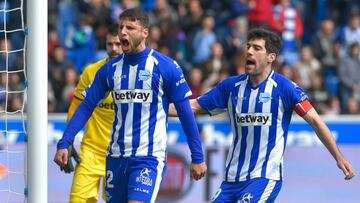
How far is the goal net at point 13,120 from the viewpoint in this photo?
349 inches

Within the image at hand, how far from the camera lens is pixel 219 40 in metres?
17.3

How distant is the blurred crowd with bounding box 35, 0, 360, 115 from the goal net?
3.53 feet

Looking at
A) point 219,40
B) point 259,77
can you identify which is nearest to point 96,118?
point 259,77

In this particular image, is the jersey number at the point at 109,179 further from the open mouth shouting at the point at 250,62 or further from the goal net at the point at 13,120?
the open mouth shouting at the point at 250,62

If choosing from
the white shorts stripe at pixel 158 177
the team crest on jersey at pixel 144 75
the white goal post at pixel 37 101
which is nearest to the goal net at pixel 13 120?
the white goal post at pixel 37 101

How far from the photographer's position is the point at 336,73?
17.4m

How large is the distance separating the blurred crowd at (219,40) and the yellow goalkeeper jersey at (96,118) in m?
6.26

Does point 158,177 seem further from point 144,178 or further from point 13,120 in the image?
point 13,120

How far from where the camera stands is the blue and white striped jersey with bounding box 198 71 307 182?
8.02 metres

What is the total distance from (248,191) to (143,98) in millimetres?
1098

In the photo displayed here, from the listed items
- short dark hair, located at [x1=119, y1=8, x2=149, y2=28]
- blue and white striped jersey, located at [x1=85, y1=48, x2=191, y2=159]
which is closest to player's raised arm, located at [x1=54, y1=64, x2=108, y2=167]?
blue and white striped jersey, located at [x1=85, y1=48, x2=191, y2=159]

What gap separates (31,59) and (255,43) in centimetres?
179

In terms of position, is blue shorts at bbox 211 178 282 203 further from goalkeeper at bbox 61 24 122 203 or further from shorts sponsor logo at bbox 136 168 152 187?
goalkeeper at bbox 61 24 122 203

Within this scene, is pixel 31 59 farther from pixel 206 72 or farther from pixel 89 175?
pixel 206 72
